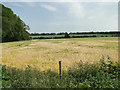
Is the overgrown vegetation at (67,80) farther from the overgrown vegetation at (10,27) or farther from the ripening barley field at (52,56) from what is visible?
the overgrown vegetation at (10,27)

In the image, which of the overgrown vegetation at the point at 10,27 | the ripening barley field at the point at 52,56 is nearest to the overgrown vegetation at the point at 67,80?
the ripening barley field at the point at 52,56

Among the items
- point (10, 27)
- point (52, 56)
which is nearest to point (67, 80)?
point (52, 56)

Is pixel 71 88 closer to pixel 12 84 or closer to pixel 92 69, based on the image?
pixel 92 69

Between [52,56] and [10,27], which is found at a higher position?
[10,27]

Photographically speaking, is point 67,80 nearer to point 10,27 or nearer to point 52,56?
point 52,56

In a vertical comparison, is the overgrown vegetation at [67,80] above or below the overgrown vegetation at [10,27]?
below

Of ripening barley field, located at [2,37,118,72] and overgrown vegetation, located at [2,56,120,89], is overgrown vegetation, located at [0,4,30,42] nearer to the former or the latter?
ripening barley field, located at [2,37,118,72]

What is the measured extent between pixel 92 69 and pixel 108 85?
1146 millimetres

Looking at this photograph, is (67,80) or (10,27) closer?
(67,80)

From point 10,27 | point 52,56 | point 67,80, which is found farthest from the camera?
point 10,27

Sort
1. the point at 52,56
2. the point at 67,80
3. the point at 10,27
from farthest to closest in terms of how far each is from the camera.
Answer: the point at 10,27, the point at 52,56, the point at 67,80

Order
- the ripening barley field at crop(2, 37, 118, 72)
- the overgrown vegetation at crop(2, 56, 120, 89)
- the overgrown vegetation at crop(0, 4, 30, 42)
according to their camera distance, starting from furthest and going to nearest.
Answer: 1. the overgrown vegetation at crop(0, 4, 30, 42)
2. the ripening barley field at crop(2, 37, 118, 72)
3. the overgrown vegetation at crop(2, 56, 120, 89)

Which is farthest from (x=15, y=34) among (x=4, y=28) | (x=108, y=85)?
(x=108, y=85)

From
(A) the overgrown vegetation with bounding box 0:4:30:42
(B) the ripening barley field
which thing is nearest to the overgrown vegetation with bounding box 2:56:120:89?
(B) the ripening barley field
